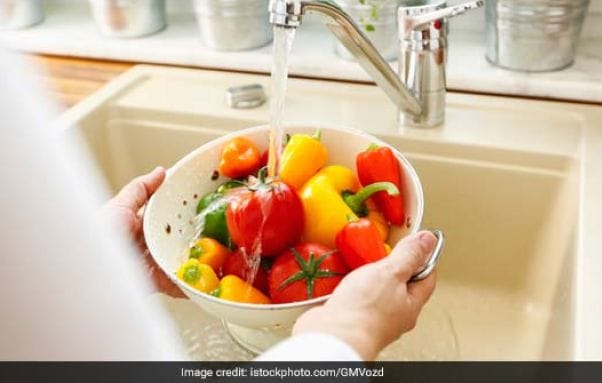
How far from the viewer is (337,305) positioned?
1.87 ft

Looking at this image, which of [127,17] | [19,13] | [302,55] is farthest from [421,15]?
[19,13]

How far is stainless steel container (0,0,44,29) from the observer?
116 cm

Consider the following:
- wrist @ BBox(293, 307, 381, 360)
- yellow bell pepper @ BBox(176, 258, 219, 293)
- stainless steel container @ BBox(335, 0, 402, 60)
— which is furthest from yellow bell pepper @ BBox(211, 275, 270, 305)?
stainless steel container @ BBox(335, 0, 402, 60)

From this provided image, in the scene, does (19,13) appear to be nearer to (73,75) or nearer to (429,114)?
(73,75)

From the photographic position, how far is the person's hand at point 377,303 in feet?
1.79

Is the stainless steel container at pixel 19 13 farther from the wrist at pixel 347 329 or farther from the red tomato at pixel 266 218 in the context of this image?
the wrist at pixel 347 329

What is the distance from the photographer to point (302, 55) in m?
1.01

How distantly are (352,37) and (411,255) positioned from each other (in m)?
0.25

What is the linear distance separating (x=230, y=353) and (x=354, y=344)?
1.01 feet

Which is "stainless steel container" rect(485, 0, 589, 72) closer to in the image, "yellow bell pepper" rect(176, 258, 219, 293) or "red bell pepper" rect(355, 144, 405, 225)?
"red bell pepper" rect(355, 144, 405, 225)

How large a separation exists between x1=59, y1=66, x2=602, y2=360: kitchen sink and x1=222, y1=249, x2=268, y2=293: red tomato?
12 cm

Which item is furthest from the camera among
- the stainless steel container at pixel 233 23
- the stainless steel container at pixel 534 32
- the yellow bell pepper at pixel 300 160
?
the stainless steel container at pixel 233 23

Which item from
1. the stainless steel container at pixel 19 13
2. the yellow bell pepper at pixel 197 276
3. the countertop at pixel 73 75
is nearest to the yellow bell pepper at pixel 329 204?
the yellow bell pepper at pixel 197 276

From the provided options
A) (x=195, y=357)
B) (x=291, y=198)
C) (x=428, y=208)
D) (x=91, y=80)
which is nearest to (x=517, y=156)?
(x=428, y=208)
